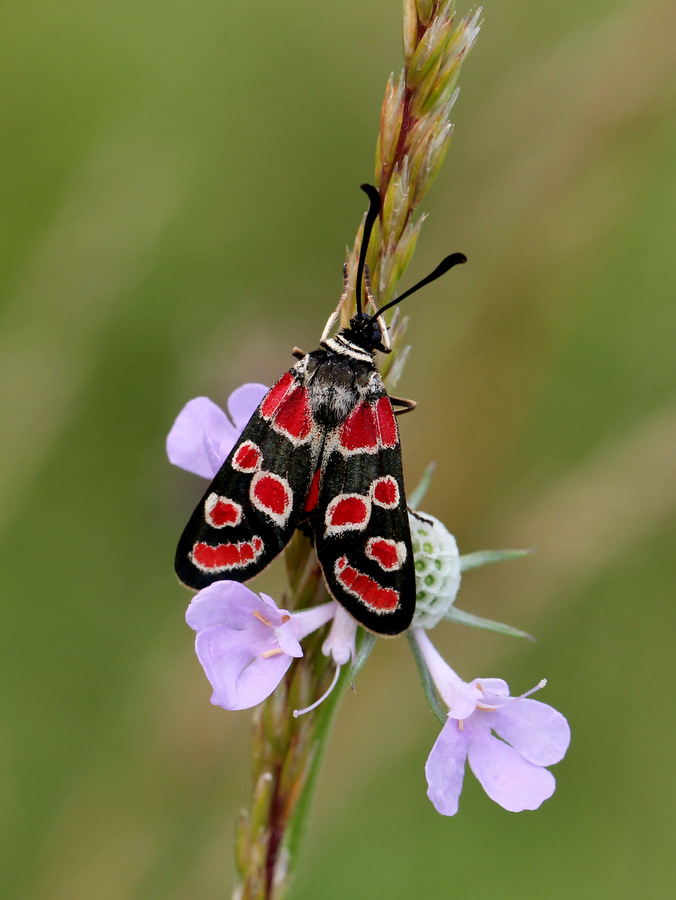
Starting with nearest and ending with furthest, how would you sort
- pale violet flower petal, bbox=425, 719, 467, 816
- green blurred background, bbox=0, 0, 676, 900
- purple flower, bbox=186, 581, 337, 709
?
pale violet flower petal, bbox=425, 719, 467, 816 < purple flower, bbox=186, 581, 337, 709 < green blurred background, bbox=0, 0, 676, 900

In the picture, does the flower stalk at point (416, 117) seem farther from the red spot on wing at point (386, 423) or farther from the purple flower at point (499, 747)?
the purple flower at point (499, 747)

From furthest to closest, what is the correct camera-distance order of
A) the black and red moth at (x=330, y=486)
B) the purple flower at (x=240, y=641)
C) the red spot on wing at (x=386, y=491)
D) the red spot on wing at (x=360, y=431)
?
the red spot on wing at (x=360, y=431) < the red spot on wing at (x=386, y=491) < the black and red moth at (x=330, y=486) < the purple flower at (x=240, y=641)

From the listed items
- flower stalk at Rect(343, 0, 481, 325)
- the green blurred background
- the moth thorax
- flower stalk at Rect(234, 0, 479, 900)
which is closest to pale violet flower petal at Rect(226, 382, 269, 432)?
the moth thorax

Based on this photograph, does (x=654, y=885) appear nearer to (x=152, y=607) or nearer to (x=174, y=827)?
(x=174, y=827)

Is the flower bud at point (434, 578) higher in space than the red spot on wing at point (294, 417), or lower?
lower

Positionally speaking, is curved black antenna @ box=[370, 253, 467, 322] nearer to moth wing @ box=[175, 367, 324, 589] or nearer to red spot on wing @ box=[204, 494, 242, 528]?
moth wing @ box=[175, 367, 324, 589]

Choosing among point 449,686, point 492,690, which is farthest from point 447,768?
point 449,686

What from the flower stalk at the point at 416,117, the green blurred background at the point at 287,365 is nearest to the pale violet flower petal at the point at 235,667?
the flower stalk at the point at 416,117
